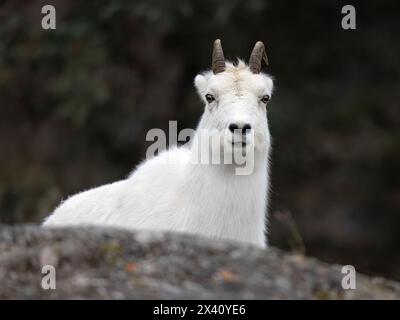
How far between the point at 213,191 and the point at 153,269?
11.7ft

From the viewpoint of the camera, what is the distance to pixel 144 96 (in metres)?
26.3

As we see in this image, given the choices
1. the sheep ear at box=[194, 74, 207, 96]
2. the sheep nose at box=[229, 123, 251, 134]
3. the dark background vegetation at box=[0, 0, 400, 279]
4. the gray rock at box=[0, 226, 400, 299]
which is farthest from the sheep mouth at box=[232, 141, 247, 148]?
the dark background vegetation at box=[0, 0, 400, 279]

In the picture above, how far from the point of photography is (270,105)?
965 inches

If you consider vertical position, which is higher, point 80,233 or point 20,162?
point 20,162

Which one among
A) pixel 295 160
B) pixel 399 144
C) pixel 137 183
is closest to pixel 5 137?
pixel 295 160

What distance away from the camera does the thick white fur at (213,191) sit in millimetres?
10281

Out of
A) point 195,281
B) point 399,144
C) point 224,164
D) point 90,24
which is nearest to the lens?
point 195,281

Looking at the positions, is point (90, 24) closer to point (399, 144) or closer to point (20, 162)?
point (20, 162)

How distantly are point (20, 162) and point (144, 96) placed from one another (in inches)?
141

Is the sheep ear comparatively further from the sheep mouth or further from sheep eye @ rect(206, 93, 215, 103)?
the sheep mouth

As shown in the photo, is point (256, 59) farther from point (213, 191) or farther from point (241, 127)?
point (213, 191)

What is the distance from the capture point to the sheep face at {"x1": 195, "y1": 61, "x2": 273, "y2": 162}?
997 cm

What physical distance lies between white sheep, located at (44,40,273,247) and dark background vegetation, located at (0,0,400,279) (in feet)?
43.7

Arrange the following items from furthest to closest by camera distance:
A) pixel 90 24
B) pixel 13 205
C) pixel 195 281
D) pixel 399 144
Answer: pixel 399 144
pixel 90 24
pixel 13 205
pixel 195 281
